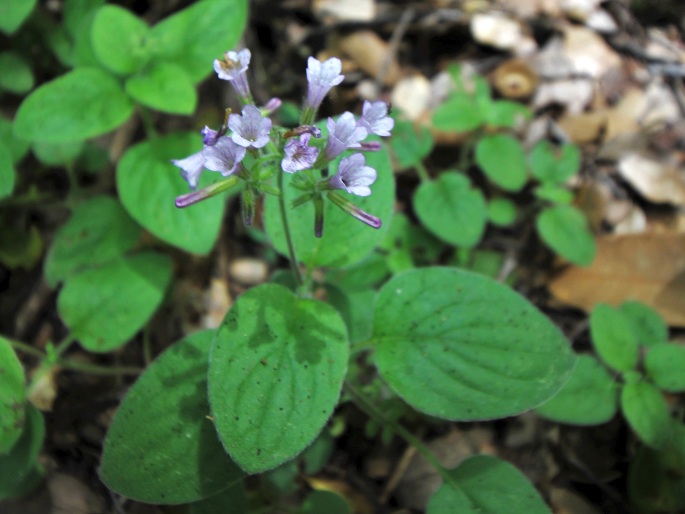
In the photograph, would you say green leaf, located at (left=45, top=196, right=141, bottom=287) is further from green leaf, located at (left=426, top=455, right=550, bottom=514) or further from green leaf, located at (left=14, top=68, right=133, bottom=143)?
green leaf, located at (left=426, top=455, right=550, bottom=514)

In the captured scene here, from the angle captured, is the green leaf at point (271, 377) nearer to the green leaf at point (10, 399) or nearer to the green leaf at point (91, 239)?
the green leaf at point (10, 399)

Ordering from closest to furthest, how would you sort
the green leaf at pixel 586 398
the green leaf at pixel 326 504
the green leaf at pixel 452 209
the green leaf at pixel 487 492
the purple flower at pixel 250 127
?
the purple flower at pixel 250 127 → the green leaf at pixel 487 492 → the green leaf at pixel 326 504 → the green leaf at pixel 586 398 → the green leaf at pixel 452 209

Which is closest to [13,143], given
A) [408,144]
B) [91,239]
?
[91,239]

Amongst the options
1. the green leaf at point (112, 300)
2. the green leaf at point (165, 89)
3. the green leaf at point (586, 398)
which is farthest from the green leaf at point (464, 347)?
the green leaf at point (165, 89)

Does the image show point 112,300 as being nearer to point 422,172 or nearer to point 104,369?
point 104,369

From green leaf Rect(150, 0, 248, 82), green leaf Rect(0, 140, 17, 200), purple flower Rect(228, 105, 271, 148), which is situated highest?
purple flower Rect(228, 105, 271, 148)

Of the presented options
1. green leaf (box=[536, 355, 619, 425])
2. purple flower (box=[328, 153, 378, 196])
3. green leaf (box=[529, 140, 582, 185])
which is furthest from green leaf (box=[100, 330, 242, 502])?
green leaf (box=[529, 140, 582, 185])
